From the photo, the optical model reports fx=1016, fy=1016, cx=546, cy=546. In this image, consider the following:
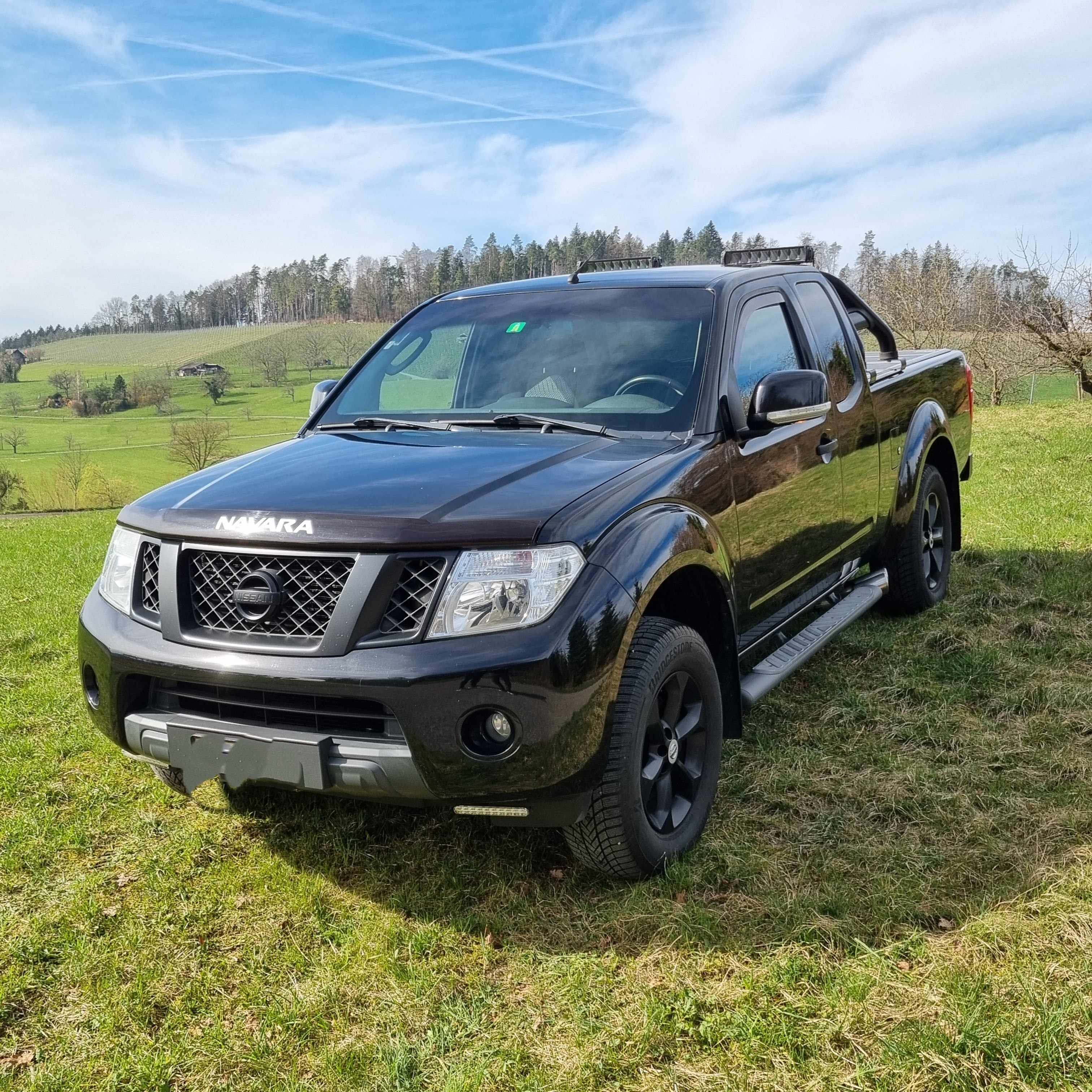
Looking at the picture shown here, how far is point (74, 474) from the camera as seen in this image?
6869cm

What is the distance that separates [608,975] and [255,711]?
4.10ft

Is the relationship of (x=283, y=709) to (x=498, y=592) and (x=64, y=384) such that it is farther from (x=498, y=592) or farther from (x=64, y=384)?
(x=64, y=384)

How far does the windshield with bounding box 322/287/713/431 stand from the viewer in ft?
12.5

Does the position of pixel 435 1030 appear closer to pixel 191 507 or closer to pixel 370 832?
pixel 370 832

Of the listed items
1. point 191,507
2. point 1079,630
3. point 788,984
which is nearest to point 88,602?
point 191,507

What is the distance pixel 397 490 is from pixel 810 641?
2.22 metres

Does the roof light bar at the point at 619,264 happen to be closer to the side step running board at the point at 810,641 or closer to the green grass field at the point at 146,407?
the side step running board at the point at 810,641

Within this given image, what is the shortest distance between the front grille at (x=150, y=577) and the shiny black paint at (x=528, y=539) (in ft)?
0.26

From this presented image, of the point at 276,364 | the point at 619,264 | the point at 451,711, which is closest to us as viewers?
the point at 451,711

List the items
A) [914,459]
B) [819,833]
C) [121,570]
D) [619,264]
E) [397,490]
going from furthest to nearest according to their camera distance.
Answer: [914,459], [619,264], [819,833], [121,570], [397,490]

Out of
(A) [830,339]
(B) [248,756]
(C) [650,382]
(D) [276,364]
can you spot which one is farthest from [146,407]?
(B) [248,756]

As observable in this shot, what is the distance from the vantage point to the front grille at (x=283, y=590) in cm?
283

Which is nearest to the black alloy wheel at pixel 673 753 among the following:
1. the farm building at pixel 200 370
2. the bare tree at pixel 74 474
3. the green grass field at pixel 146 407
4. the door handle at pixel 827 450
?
the door handle at pixel 827 450

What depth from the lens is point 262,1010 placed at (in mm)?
2756
